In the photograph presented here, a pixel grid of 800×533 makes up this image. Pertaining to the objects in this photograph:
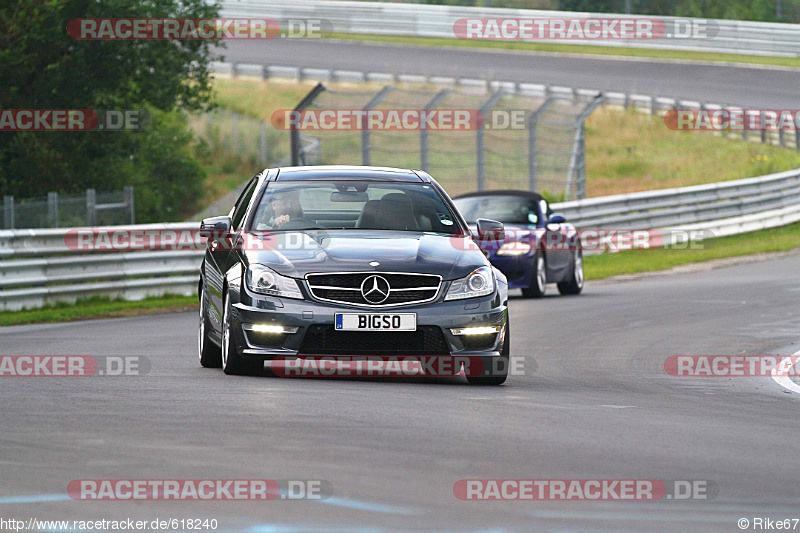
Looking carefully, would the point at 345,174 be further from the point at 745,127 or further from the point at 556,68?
the point at 556,68

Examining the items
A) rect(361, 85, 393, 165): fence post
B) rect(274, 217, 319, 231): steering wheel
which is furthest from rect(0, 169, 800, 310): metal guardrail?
rect(274, 217, 319, 231): steering wheel

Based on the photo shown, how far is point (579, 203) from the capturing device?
2611cm

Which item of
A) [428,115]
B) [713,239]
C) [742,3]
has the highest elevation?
[742,3]

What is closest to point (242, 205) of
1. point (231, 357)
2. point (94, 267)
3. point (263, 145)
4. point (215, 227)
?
point (215, 227)

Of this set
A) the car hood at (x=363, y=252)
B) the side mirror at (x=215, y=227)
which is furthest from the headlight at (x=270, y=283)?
A: the side mirror at (x=215, y=227)

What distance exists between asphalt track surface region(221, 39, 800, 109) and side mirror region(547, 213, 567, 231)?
897 inches

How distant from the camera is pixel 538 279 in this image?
63.8 ft

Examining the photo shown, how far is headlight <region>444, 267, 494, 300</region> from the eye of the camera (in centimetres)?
967

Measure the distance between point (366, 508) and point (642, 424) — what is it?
2883 millimetres

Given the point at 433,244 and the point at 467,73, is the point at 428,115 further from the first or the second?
the point at 467,73

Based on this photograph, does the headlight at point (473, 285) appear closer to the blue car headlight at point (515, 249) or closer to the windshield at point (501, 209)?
the blue car headlight at point (515, 249)

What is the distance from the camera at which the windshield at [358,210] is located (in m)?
10.6

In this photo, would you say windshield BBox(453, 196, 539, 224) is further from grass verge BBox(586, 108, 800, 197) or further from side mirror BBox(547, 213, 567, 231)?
grass verge BBox(586, 108, 800, 197)

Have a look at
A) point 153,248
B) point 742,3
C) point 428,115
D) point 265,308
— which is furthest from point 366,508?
point 742,3
